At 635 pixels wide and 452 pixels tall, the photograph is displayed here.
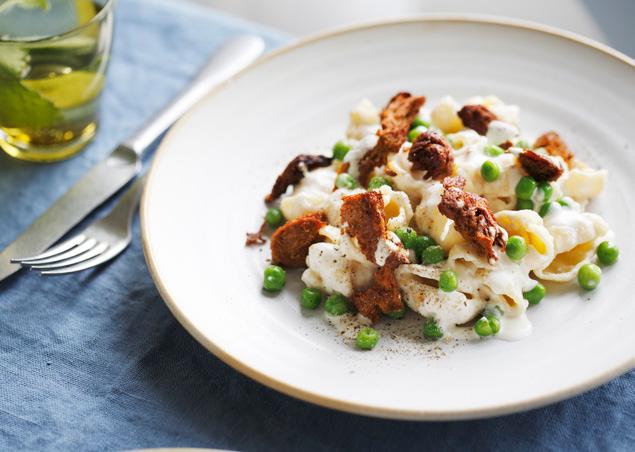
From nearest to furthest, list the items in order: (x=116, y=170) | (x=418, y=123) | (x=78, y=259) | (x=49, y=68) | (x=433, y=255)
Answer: (x=433, y=255), (x=78, y=259), (x=418, y=123), (x=49, y=68), (x=116, y=170)

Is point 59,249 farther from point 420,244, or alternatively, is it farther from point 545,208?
point 545,208

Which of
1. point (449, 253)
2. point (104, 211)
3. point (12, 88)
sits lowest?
point (104, 211)

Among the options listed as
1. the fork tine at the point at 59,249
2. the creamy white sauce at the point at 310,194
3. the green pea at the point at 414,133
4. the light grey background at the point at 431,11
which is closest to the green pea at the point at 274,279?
the creamy white sauce at the point at 310,194

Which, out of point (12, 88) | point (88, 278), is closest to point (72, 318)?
point (88, 278)

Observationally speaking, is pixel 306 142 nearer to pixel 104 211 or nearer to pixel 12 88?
pixel 104 211

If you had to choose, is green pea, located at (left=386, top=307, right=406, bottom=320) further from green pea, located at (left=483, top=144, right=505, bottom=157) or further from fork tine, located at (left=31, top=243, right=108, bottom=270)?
fork tine, located at (left=31, top=243, right=108, bottom=270)

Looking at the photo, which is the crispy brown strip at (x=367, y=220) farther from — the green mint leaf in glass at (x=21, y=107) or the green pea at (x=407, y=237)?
the green mint leaf in glass at (x=21, y=107)

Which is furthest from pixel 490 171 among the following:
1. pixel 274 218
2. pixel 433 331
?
pixel 274 218
